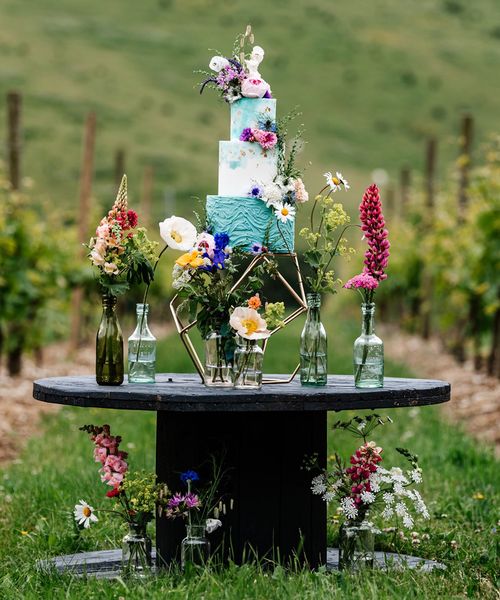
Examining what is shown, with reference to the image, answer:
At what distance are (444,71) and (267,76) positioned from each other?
14.4 m

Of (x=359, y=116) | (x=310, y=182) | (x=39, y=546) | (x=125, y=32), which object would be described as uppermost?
(x=125, y=32)

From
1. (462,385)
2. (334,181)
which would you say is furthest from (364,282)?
(462,385)

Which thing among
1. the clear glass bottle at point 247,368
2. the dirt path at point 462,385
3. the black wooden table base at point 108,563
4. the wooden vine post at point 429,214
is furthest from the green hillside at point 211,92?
the clear glass bottle at point 247,368

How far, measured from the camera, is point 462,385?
15.4m

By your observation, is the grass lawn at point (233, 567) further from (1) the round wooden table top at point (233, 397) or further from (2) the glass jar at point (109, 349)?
(2) the glass jar at point (109, 349)

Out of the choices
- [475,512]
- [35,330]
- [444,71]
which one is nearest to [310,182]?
[444,71]

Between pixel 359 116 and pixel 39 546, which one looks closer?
pixel 39 546

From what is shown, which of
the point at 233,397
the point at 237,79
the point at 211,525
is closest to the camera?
the point at 233,397

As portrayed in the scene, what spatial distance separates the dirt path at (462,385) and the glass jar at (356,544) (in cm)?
474

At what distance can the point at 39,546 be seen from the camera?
618cm

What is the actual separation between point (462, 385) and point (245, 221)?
33.8 ft

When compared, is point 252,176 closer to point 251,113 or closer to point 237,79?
point 251,113

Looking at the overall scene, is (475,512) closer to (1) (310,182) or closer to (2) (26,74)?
(1) (310,182)

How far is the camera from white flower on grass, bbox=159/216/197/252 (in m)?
5.35
